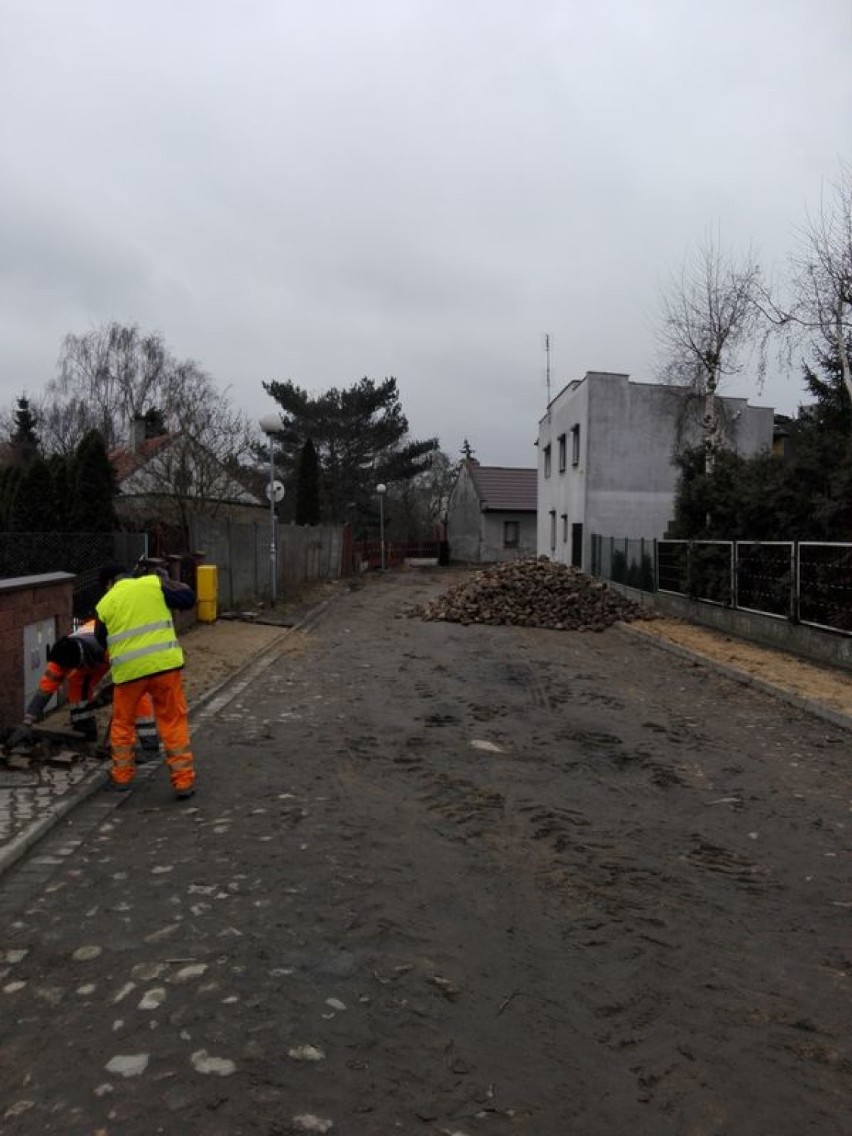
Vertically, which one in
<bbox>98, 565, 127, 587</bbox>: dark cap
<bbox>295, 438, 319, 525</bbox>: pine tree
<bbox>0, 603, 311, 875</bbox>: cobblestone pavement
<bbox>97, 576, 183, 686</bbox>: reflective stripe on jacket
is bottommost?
<bbox>0, 603, 311, 875</bbox>: cobblestone pavement

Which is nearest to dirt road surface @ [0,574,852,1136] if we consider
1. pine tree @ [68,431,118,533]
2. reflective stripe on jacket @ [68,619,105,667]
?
reflective stripe on jacket @ [68,619,105,667]

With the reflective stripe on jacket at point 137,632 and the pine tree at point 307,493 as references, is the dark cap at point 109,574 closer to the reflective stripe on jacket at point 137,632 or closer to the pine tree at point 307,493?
the reflective stripe on jacket at point 137,632

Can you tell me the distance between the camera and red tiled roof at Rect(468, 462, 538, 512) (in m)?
49.6

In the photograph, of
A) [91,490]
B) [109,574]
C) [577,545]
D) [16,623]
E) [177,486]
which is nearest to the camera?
[109,574]

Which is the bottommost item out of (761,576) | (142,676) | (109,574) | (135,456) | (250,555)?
(142,676)

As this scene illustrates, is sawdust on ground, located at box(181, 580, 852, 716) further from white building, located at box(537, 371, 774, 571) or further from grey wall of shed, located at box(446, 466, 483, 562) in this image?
grey wall of shed, located at box(446, 466, 483, 562)

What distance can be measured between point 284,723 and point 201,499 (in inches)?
470

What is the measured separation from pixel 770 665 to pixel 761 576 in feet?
10.2

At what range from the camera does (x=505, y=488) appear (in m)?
50.8

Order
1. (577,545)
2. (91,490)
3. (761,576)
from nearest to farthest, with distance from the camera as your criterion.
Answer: (761,576) → (91,490) → (577,545)

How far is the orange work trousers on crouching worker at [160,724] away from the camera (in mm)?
5625

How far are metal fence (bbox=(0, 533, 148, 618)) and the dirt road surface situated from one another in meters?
5.59

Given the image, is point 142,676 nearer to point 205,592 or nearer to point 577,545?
point 205,592

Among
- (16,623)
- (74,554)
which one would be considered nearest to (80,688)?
(16,623)
